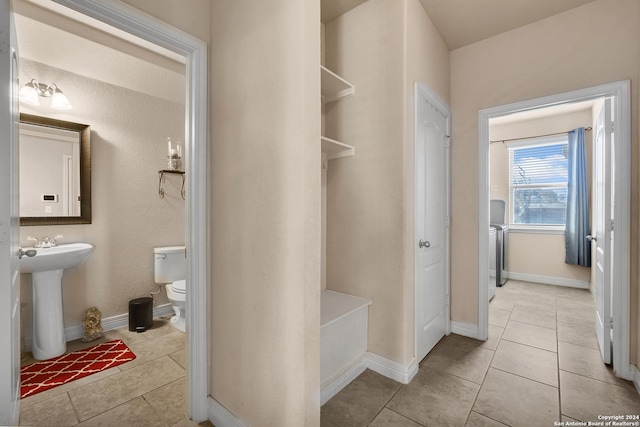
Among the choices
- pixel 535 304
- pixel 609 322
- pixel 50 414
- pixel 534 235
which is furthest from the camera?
pixel 534 235

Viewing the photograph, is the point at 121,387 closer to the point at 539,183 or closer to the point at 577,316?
the point at 577,316

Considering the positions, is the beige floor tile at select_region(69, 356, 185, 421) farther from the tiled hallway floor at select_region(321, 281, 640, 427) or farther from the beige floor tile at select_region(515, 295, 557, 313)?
the beige floor tile at select_region(515, 295, 557, 313)

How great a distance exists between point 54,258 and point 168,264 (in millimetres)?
1007

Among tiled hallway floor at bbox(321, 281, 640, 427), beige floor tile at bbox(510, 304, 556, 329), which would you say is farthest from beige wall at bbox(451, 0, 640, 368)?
beige floor tile at bbox(510, 304, 556, 329)

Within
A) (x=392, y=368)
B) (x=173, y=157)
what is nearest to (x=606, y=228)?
(x=392, y=368)

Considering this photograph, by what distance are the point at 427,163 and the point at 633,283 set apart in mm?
1622

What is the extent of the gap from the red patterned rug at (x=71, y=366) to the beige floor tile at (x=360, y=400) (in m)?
1.68

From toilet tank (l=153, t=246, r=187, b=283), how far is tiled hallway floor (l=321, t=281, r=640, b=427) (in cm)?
210

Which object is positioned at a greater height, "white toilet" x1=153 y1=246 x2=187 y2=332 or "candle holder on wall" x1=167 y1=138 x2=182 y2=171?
"candle holder on wall" x1=167 y1=138 x2=182 y2=171

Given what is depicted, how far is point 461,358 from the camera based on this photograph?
7.57 feet

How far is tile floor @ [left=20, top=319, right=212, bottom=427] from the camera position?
1617mm

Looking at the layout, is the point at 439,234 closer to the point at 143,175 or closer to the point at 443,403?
the point at 443,403

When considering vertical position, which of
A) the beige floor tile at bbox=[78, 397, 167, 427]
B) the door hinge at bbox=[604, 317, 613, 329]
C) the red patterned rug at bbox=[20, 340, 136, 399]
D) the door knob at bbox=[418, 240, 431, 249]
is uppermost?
the door knob at bbox=[418, 240, 431, 249]

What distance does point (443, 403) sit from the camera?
69.2 inches
